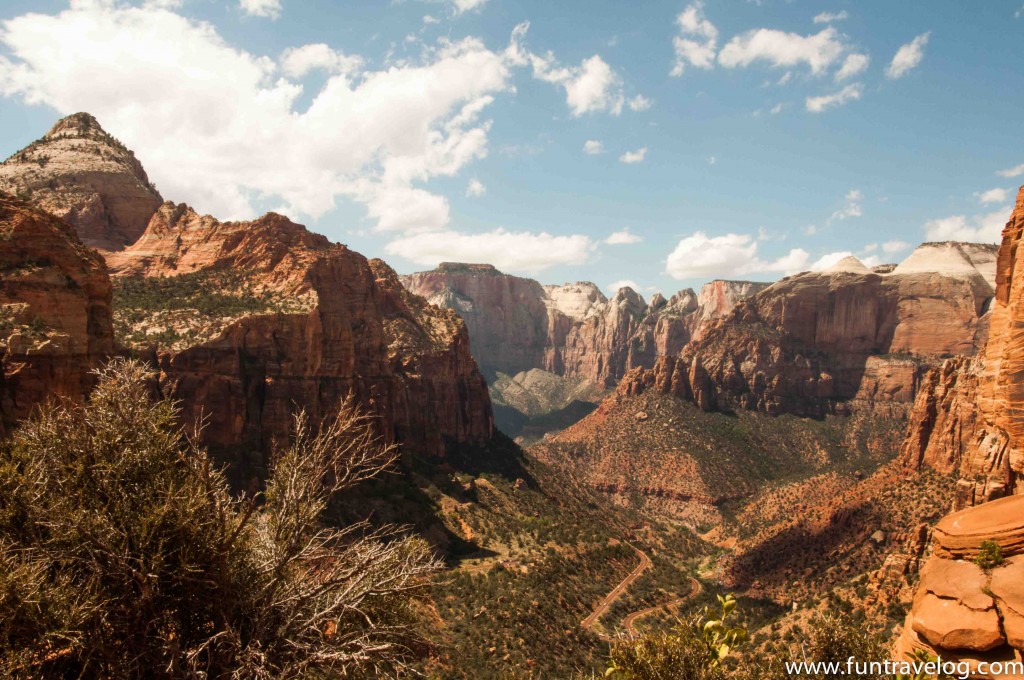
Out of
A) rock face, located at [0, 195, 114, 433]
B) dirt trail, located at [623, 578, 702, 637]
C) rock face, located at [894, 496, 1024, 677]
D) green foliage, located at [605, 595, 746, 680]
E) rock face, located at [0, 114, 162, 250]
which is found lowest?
dirt trail, located at [623, 578, 702, 637]

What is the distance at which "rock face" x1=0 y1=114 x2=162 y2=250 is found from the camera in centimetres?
6256

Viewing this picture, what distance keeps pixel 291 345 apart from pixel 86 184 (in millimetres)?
35492

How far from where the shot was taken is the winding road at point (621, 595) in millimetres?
44562

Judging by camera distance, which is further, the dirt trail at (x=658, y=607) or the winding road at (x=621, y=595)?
the dirt trail at (x=658, y=607)

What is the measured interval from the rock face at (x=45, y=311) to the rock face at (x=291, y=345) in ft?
36.5

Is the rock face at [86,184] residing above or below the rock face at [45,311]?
above

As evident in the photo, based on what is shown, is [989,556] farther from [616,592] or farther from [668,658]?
[616,592]

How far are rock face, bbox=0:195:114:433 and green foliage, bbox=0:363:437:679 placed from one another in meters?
17.7

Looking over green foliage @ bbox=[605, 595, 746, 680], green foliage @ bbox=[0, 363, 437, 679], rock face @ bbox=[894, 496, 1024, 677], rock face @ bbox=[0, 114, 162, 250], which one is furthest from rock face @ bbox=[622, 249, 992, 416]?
green foliage @ bbox=[0, 363, 437, 679]

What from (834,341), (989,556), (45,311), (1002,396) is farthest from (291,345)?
(834,341)

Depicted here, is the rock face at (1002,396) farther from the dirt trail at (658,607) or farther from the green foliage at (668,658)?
the dirt trail at (658,607)

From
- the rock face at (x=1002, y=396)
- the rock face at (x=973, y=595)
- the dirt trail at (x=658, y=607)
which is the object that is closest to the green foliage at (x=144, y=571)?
the rock face at (x=973, y=595)

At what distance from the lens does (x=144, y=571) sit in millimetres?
9141

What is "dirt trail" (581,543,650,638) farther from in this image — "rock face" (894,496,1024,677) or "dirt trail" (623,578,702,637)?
"rock face" (894,496,1024,677)
